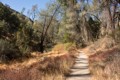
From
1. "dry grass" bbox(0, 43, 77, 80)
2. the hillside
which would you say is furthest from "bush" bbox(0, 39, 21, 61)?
"dry grass" bbox(0, 43, 77, 80)

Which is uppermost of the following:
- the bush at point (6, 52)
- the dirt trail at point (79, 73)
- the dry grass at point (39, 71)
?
the bush at point (6, 52)

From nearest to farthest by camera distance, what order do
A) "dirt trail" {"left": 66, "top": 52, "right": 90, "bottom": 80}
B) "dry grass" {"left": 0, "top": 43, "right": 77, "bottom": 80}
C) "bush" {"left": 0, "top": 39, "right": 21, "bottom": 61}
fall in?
"dry grass" {"left": 0, "top": 43, "right": 77, "bottom": 80}
"dirt trail" {"left": 66, "top": 52, "right": 90, "bottom": 80}
"bush" {"left": 0, "top": 39, "right": 21, "bottom": 61}

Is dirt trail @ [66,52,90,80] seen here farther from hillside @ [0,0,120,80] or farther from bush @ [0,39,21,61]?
bush @ [0,39,21,61]

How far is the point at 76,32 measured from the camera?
229ft

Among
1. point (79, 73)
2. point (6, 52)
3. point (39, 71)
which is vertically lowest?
point (79, 73)

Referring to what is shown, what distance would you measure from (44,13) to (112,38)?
3083 centimetres

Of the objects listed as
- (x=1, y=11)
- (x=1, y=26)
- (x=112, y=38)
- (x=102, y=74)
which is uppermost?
(x=1, y=11)

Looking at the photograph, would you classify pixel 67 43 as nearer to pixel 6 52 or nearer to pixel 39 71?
pixel 6 52

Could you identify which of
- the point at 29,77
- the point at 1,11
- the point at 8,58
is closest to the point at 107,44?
the point at 8,58

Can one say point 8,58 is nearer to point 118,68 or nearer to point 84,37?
point 118,68

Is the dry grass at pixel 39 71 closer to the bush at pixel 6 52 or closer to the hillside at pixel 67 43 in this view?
the hillside at pixel 67 43

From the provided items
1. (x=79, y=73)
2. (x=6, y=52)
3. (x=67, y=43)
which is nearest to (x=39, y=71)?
(x=79, y=73)

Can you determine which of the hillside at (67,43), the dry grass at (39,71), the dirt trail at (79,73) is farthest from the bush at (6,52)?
the dirt trail at (79,73)

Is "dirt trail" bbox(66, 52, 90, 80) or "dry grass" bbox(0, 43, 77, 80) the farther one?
"dirt trail" bbox(66, 52, 90, 80)
